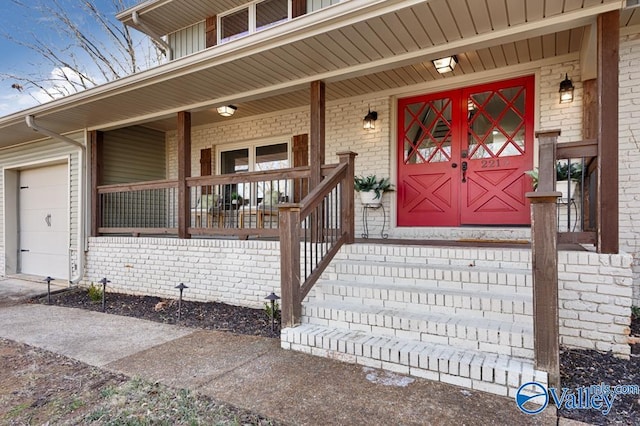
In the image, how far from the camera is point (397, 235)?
5.25m

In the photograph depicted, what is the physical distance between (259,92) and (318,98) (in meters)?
0.86

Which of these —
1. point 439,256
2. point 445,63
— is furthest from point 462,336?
point 445,63

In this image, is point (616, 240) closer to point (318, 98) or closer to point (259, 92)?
point (318, 98)

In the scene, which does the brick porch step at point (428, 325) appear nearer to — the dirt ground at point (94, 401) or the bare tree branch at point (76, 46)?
the dirt ground at point (94, 401)

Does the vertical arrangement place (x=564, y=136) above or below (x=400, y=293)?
above

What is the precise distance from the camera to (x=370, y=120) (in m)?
5.29

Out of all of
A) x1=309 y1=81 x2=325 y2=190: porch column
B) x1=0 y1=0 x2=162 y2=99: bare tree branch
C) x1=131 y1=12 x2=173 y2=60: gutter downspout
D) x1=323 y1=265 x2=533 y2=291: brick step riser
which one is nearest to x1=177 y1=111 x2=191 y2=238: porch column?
x1=309 y1=81 x2=325 y2=190: porch column

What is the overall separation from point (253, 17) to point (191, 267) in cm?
419

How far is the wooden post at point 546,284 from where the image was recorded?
214 centimetres

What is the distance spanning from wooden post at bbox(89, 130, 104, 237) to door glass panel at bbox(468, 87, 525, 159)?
18.9 ft

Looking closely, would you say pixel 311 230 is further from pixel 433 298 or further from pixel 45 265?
pixel 45 265

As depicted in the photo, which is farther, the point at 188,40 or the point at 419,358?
the point at 188,40

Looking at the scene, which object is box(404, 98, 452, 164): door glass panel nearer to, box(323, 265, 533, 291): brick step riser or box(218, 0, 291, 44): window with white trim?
box(323, 265, 533, 291): brick step riser

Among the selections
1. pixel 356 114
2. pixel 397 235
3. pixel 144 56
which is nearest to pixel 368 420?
pixel 397 235
